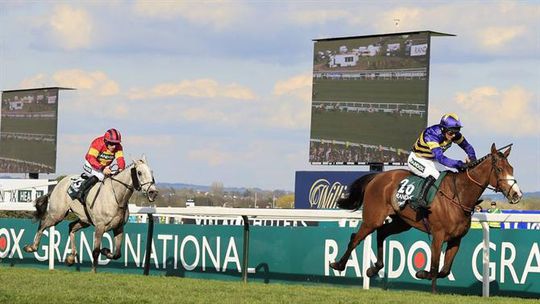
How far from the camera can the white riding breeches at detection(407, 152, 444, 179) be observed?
1069 centimetres

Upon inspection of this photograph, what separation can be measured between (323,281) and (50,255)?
4.35 m

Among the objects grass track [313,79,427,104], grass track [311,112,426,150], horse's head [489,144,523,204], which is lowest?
horse's head [489,144,523,204]

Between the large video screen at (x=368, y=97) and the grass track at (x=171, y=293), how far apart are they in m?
13.3

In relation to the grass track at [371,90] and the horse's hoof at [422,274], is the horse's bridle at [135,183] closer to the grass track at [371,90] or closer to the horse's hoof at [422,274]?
the horse's hoof at [422,274]

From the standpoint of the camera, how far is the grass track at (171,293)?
873 cm

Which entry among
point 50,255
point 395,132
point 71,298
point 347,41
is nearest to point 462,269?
point 71,298

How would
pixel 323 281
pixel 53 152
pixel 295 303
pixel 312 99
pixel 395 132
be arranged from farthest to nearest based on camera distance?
1. pixel 53 152
2. pixel 312 99
3. pixel 395 132
4. pixel 323 281
5. pixel 295 303

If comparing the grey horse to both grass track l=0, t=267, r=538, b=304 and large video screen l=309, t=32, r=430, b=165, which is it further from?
large video screen l=309, t=32, r=430, b=165

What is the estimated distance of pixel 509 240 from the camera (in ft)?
Result: 34.6

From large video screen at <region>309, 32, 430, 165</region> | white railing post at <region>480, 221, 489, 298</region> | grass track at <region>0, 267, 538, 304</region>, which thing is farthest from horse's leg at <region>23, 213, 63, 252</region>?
large video screen at <region>309, 32, 430, 165</region>

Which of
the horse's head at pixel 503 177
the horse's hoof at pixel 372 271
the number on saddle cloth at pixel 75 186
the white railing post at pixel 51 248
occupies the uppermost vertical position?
the horse's head at pixel 503 177

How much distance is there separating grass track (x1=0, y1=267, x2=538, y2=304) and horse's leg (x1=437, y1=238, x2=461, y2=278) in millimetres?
Result: 263

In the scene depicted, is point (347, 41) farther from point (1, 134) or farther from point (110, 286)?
point (1, 134)

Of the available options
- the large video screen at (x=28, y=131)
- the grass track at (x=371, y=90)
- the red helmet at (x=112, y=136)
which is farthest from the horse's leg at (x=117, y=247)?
the large video screen at (x=28, y=131)
